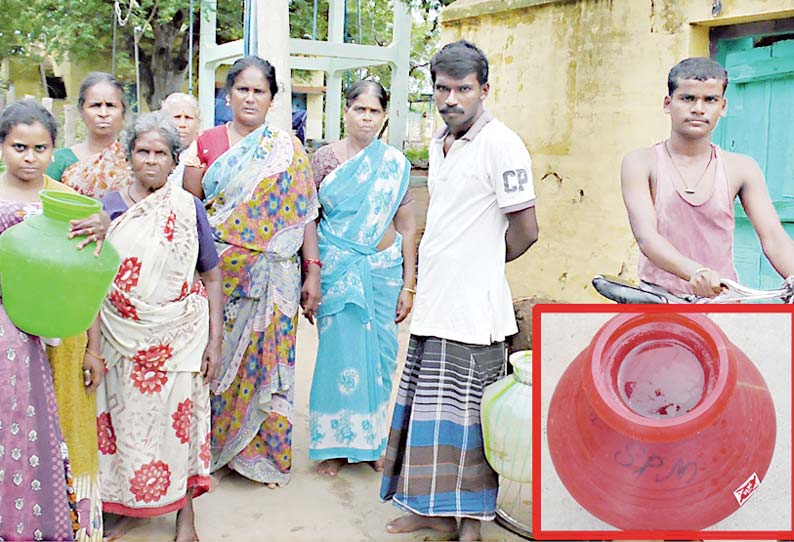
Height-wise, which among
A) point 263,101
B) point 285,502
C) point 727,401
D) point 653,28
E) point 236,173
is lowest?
point 285,502

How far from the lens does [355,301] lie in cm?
411

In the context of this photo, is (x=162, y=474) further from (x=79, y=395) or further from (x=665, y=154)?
(x=665, y=154)

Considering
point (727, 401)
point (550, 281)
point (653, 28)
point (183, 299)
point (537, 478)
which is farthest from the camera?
point (550, 281)

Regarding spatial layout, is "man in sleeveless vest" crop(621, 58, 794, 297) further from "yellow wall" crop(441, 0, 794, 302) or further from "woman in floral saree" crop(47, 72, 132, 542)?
"yellow wall" crop(441, 0, 794, 302)

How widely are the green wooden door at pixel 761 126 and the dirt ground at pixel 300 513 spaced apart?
2.54 m

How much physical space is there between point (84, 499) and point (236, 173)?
148cm

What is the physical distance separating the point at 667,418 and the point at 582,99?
15.2 ft

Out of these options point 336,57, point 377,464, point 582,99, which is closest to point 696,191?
point 377,464

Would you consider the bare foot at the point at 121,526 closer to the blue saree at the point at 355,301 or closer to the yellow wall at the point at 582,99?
the blue saree at the point at 355,301

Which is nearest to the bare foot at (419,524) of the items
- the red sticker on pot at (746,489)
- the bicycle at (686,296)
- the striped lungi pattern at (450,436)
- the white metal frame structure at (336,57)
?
the striped lungi pattern at (450,436)

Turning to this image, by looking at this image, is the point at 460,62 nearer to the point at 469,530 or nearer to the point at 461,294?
the point at 461,294

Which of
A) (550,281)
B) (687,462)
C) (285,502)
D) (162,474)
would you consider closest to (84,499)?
(162,474)

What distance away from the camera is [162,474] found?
326 cm

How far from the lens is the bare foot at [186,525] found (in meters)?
3.38
